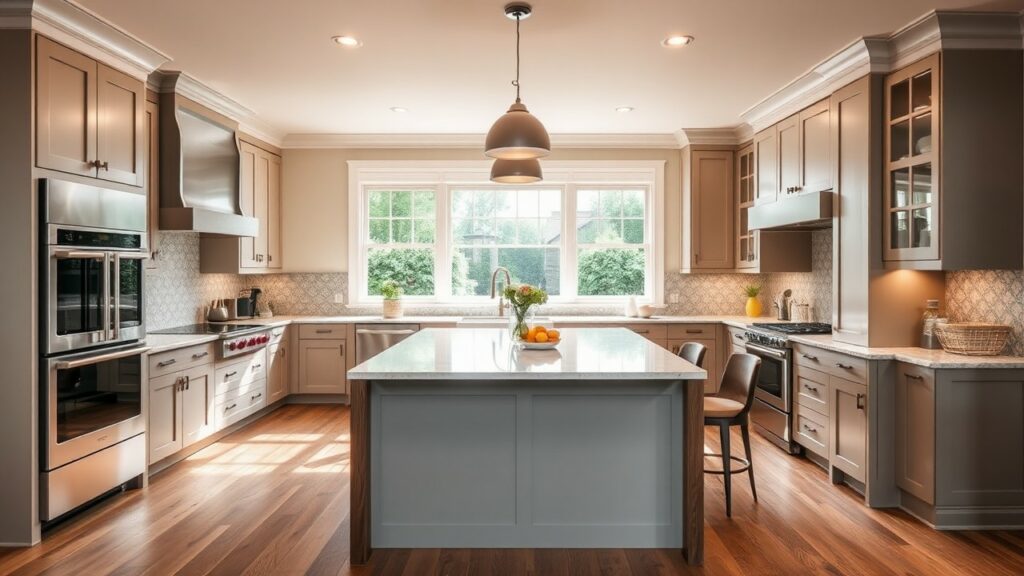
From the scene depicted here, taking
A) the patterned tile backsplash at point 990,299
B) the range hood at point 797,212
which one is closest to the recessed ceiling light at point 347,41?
the range hood at point 797,212

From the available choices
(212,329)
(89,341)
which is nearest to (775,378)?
(212,329)

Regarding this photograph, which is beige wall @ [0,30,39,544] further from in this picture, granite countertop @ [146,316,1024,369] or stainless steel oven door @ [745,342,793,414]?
stainless steel oven door @ [745,342,793,414]

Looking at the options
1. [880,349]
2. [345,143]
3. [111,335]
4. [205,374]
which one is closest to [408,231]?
[345,143]

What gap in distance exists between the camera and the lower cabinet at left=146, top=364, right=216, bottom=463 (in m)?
4.14

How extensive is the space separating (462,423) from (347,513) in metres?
1.01

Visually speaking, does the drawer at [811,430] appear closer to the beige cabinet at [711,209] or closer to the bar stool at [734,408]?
the bar stool at [734,408]

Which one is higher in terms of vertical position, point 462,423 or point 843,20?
point 843,20

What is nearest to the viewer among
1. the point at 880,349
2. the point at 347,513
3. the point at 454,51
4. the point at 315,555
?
the point at 315,555

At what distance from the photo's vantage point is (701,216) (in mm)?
6465

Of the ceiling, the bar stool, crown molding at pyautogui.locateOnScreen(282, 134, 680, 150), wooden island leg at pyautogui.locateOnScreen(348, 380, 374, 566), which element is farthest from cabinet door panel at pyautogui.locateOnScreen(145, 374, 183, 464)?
the bar stool

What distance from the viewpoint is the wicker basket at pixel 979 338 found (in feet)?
11.4

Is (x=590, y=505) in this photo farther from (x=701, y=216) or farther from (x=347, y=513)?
(x=701, y=216)

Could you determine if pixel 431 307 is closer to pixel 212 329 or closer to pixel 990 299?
pixel 212 329

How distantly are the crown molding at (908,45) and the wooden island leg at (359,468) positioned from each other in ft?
11.5
